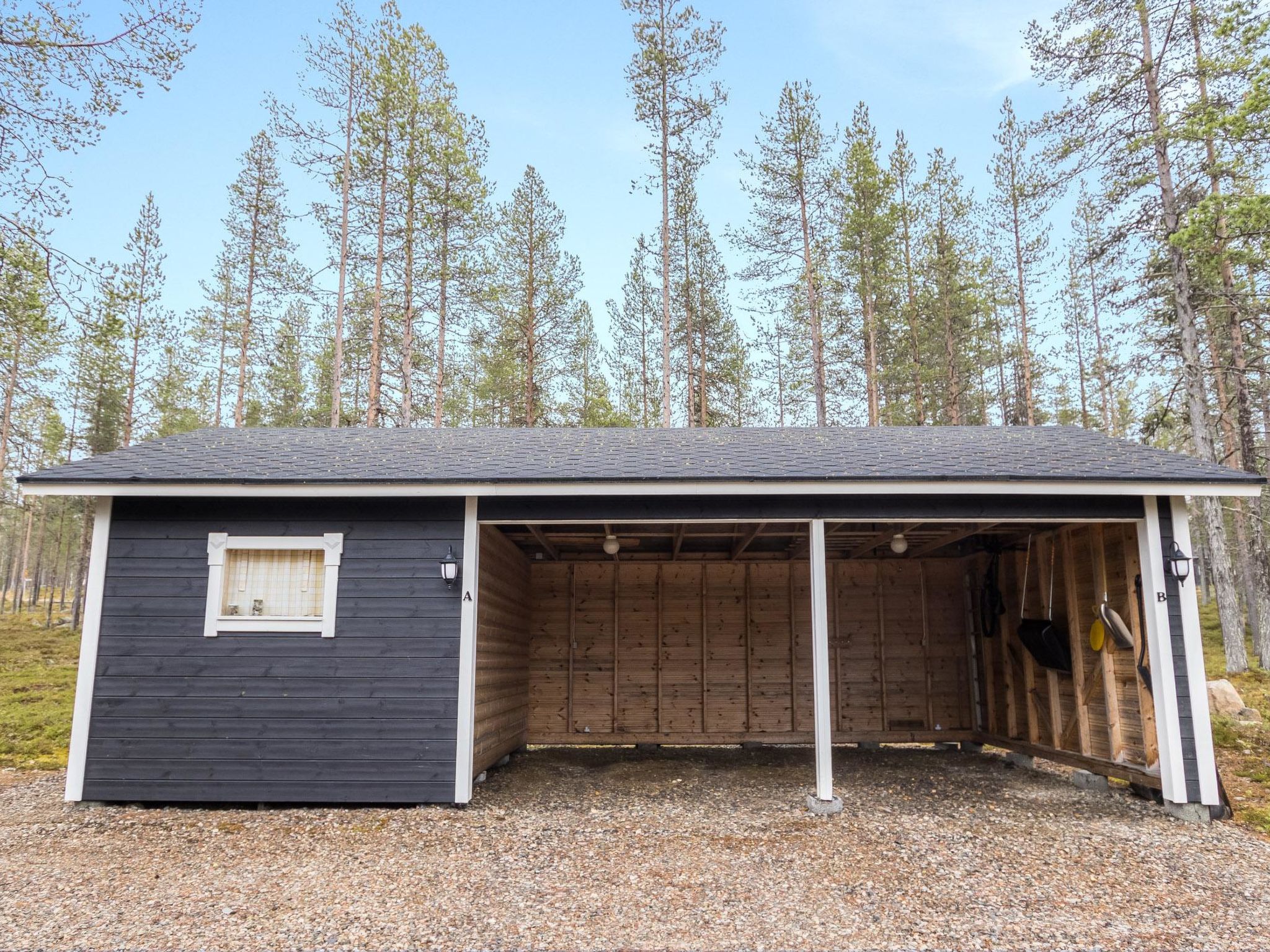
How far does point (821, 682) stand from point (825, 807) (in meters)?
0.95

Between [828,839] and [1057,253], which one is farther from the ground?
[1057,253]

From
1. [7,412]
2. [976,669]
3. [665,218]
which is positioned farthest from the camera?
[7,412]

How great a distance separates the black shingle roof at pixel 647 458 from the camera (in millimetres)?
5926

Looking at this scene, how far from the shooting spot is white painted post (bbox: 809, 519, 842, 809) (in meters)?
5.87

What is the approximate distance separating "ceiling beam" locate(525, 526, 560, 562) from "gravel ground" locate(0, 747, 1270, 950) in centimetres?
242

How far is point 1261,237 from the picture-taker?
30.3 feet

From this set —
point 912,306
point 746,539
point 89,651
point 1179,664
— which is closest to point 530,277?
point 912,306

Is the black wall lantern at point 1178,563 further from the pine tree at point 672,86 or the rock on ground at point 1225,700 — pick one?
the pine tree at point 672,86

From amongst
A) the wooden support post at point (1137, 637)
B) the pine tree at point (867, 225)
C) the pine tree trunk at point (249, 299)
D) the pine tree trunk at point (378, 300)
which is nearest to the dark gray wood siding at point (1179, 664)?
the wooden support post at point (1137, 637)

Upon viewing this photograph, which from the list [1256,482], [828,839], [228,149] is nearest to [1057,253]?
[1256,482]

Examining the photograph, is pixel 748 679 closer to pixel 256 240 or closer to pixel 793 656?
pixel 793 656

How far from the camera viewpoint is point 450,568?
19.8ft

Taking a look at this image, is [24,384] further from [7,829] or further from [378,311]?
[7,829]

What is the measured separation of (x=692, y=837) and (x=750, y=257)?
13.2m
